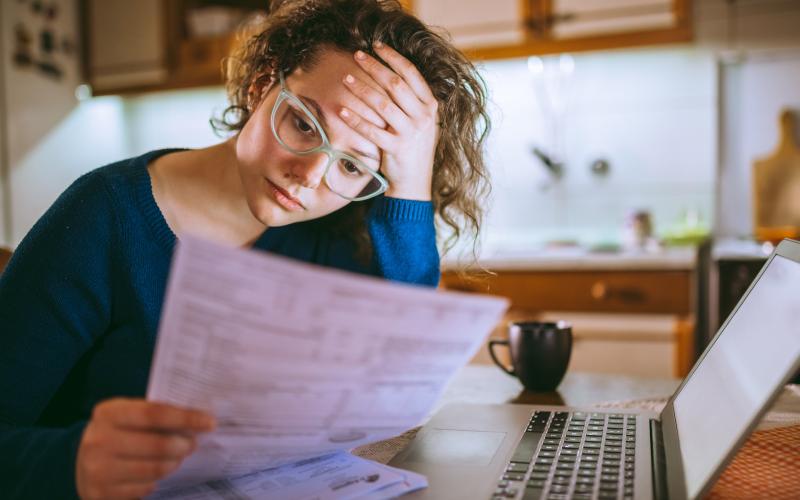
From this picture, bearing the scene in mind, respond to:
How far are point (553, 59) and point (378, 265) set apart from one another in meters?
1.91

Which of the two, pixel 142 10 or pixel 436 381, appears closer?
pixel 436 381

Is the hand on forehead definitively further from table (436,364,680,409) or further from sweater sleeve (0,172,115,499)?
table (436,364,680,409)

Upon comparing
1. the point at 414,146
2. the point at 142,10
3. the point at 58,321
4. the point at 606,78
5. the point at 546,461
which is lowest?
the point at 546,461

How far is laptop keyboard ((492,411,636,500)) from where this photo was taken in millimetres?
546

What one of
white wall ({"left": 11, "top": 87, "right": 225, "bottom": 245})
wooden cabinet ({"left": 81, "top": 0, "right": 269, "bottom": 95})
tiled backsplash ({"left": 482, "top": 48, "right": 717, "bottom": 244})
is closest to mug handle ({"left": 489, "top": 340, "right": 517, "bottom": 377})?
tiled backsplash ({"left": 482, "top": 48, "right": 717, "bottom": 244})

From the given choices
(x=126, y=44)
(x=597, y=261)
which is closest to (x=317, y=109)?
(x=597, y=261)

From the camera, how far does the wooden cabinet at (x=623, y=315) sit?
2.14 m

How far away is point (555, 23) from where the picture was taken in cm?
247

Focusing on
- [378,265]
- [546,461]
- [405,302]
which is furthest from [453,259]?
[405,302]

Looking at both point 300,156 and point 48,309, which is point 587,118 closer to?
point 300,156

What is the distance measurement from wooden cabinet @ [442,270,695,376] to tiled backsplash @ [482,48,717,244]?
0.47 meters

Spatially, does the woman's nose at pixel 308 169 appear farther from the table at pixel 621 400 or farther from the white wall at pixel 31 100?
the white wall at pixel 31 100

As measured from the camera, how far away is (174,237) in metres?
0.89

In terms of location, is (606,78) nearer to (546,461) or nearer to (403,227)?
(403,227)
